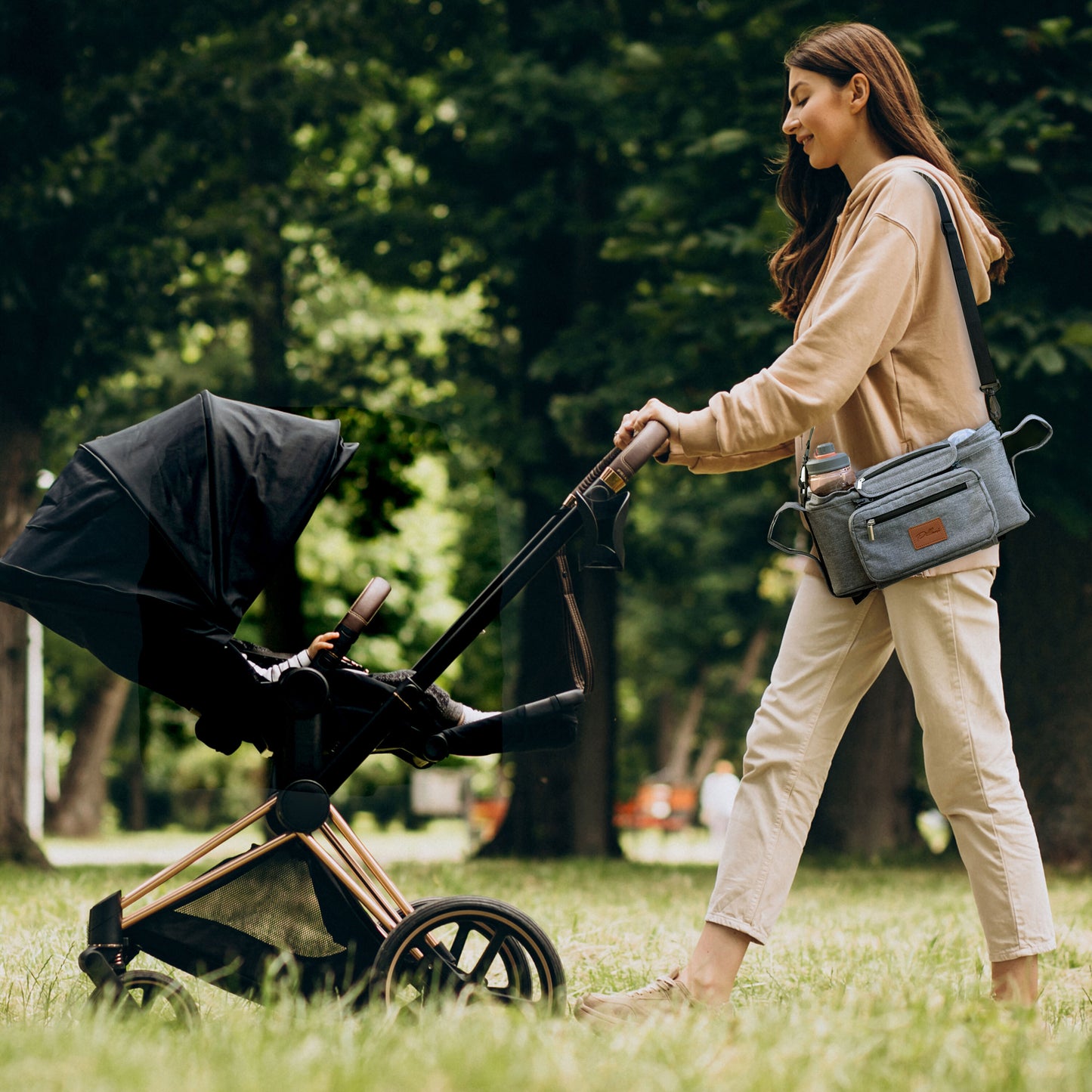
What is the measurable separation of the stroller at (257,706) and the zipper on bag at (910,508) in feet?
1.82

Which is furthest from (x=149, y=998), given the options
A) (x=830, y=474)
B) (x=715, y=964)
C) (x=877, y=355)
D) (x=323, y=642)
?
(x=877, y=355)

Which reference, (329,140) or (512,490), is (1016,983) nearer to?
(512,490)

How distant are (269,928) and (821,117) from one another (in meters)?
2.41

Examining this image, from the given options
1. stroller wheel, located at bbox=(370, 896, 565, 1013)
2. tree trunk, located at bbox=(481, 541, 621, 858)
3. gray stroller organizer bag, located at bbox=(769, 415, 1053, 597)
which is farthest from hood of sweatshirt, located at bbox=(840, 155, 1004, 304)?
tree trunk, located at bbox=(481, 541, 621, 858)

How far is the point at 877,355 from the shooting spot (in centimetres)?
341

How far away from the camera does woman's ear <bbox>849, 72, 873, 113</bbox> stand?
11.7ft

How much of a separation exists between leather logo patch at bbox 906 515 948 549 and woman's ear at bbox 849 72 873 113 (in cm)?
108

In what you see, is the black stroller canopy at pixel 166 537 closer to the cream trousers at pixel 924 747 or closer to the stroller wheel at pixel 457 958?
the stroller wheel at pixel 457 958

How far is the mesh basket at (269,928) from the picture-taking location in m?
3.21

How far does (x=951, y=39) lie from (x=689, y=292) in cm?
226

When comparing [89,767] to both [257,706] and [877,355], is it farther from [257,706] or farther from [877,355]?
[877,355]

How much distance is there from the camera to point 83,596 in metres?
3.25

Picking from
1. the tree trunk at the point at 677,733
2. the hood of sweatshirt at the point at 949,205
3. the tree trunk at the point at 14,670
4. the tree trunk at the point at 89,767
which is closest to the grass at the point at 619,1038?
the hood of sweatshirt at the point at 949,205

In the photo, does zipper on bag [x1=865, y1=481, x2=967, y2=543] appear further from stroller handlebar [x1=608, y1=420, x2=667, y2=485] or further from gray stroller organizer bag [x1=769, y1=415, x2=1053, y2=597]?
stroller handlebar [x1=608, y1=420, x2=667, y2=485]
